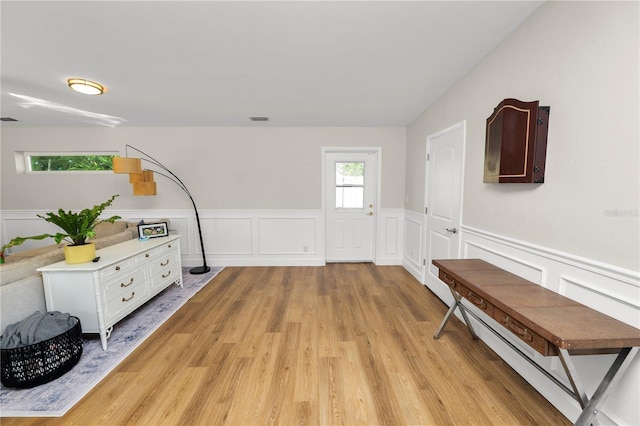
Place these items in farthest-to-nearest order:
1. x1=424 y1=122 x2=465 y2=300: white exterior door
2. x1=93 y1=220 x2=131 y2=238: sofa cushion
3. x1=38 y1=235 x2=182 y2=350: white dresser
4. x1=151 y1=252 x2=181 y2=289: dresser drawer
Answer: x1=93 y1=220 x2=131 y2=238: sofa cushion → x1=151 y1=252 x2=181 y2=289: dresser drawer → x1=424 y1=122 x2=465 y2=300: white exterior door → x1=38 y1=235 x2=182 y2=350: white dresser

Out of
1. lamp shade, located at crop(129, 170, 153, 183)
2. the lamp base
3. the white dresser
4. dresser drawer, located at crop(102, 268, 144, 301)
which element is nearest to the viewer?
the white dresser

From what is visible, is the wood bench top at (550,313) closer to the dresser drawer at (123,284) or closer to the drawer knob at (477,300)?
the drawer knob at (477,300)

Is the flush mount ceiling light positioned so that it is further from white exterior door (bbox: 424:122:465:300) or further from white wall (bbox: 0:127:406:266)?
white exterior door (bbox: 424:122:465:300)

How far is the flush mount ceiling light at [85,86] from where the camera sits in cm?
242

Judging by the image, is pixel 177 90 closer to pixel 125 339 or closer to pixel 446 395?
pixel 125 339

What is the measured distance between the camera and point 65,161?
4.34m

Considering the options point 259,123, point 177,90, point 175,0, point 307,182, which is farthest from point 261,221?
point 175,0

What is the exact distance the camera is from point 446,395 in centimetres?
164

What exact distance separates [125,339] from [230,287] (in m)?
1.33

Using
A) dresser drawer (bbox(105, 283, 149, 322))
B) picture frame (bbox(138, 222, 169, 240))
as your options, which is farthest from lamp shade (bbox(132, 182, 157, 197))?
dresser drawer (bbox(105, 283, 149, 322))

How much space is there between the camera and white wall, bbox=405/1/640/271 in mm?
1162

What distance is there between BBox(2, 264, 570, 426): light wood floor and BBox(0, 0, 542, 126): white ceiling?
2.45 meters

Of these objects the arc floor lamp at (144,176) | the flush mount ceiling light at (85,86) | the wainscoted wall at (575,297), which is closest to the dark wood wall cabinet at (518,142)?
the wainscoted wall at (575,297)

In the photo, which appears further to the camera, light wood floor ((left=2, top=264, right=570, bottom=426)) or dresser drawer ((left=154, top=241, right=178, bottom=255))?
dresser drawer ((left=154, top=241, right=178, bottom=255))
